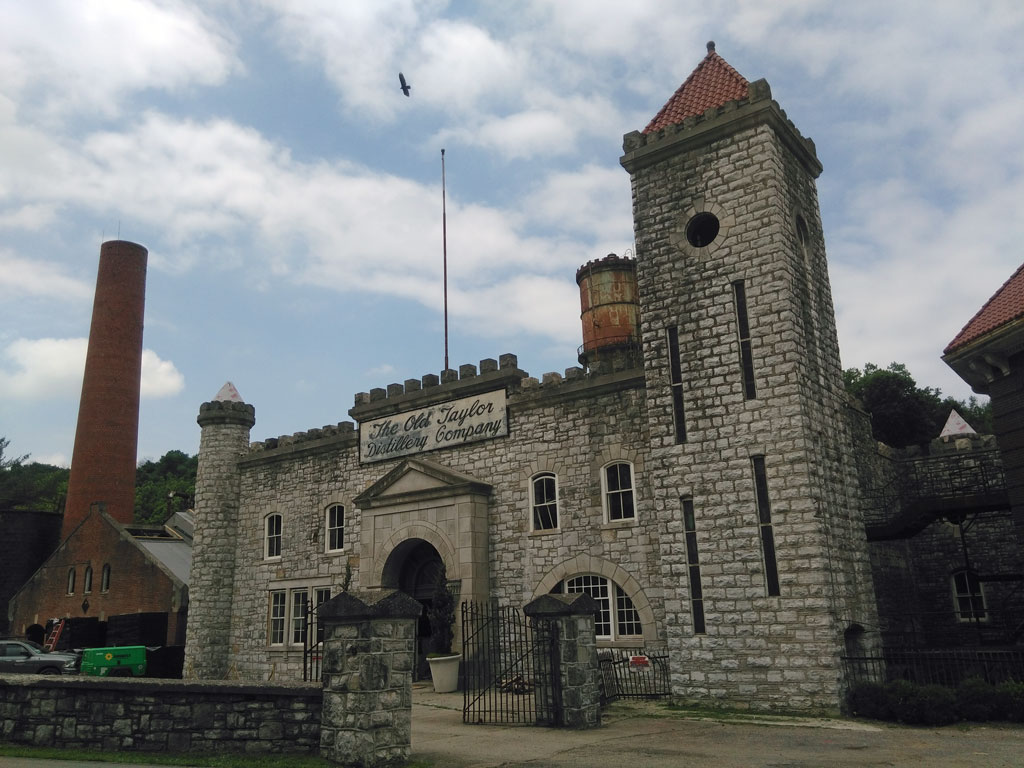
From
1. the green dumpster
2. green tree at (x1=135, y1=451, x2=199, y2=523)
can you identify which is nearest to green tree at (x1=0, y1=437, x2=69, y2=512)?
green tree at (x1=135, y1=451, x2=199, y2=523)

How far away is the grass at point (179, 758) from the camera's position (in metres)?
9.22

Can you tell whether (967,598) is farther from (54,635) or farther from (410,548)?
(54,635)

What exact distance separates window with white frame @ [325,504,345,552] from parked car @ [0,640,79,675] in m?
7.76

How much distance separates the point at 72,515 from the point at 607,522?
31329 millimetres

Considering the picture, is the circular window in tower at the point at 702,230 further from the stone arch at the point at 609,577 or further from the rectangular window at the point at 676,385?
the stone arch at the point at 609,577

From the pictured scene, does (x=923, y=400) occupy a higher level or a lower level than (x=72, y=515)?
higher

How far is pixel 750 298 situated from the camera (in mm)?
15516

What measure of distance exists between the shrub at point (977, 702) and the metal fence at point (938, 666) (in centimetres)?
54

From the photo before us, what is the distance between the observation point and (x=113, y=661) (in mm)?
24031

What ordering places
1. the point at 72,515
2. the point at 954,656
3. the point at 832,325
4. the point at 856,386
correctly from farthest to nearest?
the point at 856,386, the point at 72,515, the point at 832,325, the point at 954,656

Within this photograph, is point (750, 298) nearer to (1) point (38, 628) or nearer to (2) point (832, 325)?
(2) point (832, 325)

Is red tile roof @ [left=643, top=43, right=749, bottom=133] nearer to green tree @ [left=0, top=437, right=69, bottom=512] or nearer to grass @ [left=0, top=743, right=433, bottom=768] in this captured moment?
grass @ [left=0, top=743, right=433, bottom=768]

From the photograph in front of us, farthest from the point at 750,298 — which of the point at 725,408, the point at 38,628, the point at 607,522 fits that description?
the point at 38,628


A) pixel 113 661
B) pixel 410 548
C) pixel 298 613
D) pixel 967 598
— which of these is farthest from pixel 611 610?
pixel 113 661
